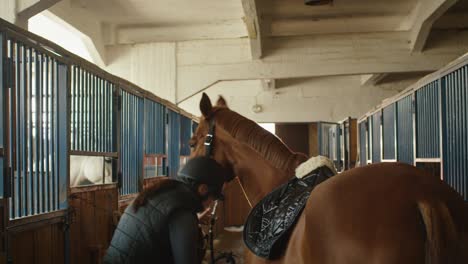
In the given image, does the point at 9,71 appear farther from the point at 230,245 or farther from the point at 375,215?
the point at 230,245

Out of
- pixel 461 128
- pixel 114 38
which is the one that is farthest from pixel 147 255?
pixel 114 38

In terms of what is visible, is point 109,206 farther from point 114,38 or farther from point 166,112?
point 114,38

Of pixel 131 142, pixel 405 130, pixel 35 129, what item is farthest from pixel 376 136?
Result: pixel 35 129

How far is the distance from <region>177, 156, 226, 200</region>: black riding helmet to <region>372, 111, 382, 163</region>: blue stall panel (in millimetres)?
3084

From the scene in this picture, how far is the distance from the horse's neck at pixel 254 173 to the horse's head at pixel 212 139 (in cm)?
5

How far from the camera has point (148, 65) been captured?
20.4 feet

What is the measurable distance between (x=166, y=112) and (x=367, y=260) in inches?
136

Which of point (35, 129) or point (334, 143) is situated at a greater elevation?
point (35, 129)

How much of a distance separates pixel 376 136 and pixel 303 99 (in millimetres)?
3237

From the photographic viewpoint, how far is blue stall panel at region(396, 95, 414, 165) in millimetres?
3427

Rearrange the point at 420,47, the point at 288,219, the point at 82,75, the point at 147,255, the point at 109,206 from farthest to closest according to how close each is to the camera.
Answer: the point at 420,47, the point at 109,206, the point at 82,75, the point at 147,255, the point at 288,219

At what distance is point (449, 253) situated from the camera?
1.24 metres

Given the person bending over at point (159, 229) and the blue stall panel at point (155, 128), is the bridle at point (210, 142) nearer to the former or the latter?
the person bending over at point (159, 229)

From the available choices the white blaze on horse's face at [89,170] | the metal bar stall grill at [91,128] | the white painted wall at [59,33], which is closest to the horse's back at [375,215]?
the metal bar stall grill at [91,128]
